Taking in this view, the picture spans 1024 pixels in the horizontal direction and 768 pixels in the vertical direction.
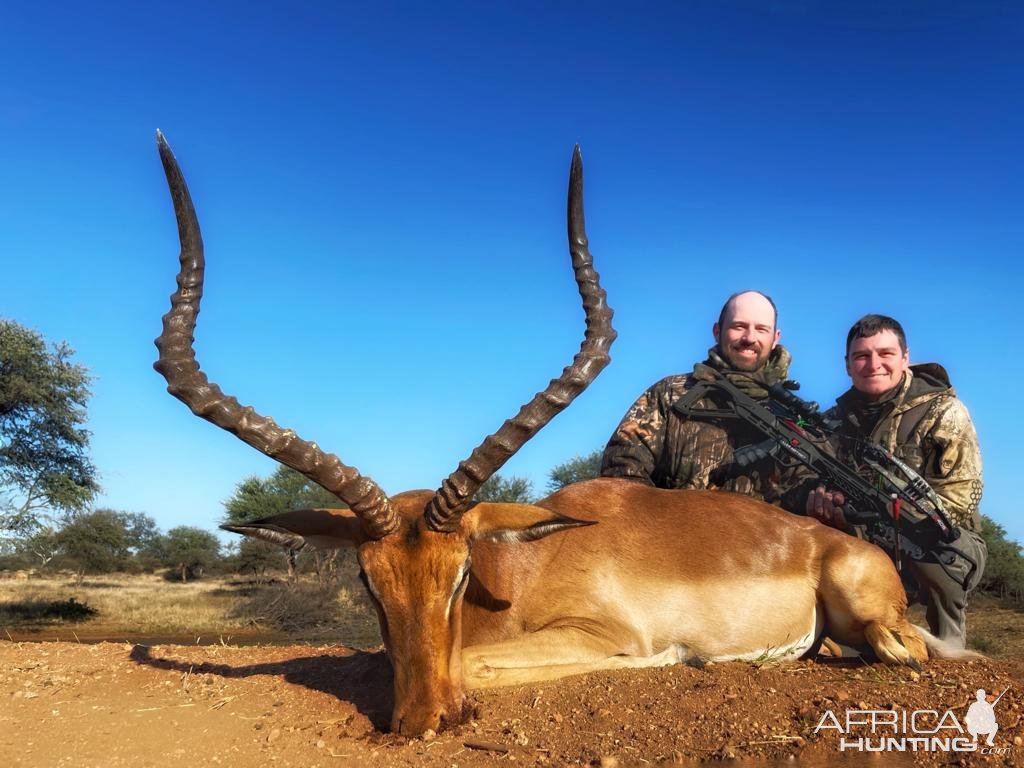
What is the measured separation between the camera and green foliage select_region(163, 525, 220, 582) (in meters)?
44.7

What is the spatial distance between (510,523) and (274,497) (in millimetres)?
28842

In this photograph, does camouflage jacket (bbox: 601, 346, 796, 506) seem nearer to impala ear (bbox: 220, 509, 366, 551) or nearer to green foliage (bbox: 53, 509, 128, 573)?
impala ear (bbox: 220, 509, 366, 551)

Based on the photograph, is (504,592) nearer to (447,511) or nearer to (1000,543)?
(447,511)

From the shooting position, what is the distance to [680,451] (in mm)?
8891

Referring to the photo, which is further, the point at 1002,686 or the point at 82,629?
the point at 82,629

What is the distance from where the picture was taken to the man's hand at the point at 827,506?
781cm

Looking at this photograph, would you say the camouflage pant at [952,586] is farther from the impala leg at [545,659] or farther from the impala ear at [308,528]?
the impala ear at [308,528]

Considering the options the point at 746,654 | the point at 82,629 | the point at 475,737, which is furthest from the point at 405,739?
the point at 82,629

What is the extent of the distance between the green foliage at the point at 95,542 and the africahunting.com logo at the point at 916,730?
121ft

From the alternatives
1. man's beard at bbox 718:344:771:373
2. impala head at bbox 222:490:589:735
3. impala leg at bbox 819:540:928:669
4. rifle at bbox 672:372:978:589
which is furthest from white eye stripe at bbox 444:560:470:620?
man's beard at bbox 718:344:771:373

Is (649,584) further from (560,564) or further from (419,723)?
(419,723)

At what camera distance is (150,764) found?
4.36 metres

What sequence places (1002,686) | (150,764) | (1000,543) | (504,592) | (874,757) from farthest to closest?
(1000,543) < (504,592) < (1002,686) < (150,764) < (874,757)

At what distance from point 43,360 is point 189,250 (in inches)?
971
